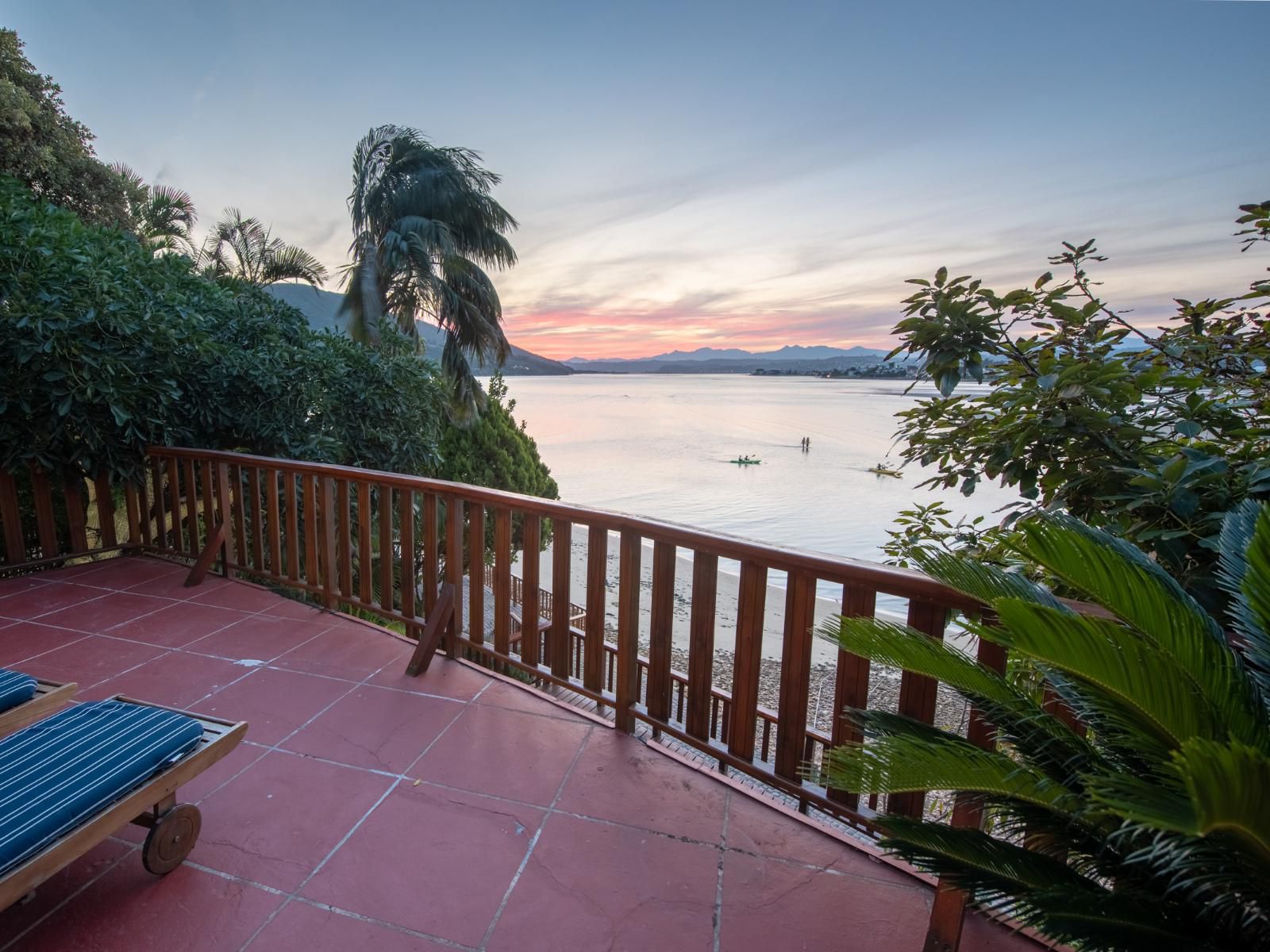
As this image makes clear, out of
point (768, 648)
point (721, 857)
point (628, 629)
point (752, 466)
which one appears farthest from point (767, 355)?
point (721, 857)

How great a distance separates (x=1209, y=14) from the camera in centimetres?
300

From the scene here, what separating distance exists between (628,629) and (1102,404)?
177 cm

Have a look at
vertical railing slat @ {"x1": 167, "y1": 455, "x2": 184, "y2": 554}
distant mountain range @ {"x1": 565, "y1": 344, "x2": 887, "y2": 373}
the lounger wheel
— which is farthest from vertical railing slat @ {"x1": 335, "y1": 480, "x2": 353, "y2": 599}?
distant mountain range @ {"x1": 565, "y1": 344, "x2": 887, "y2": 373}

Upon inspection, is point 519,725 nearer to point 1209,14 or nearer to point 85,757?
point 85,757

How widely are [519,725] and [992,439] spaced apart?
2122 mm

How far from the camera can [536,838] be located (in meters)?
1.77

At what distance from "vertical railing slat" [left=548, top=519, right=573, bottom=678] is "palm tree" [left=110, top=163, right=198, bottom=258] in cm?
922

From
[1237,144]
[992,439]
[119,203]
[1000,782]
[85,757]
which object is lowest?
[85,757]

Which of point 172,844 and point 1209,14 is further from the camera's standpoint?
point 1209,14

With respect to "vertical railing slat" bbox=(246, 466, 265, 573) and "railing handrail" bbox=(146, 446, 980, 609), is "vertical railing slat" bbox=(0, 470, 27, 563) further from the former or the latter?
"railing handrail" bbox=(146, 446, 980, 609)

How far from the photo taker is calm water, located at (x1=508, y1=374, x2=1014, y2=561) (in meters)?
22.2

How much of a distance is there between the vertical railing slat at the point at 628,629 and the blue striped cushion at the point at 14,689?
5.76 feet

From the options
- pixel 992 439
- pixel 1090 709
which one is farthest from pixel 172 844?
pixel 992 439

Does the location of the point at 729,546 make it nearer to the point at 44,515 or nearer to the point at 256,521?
the point at 256,521
